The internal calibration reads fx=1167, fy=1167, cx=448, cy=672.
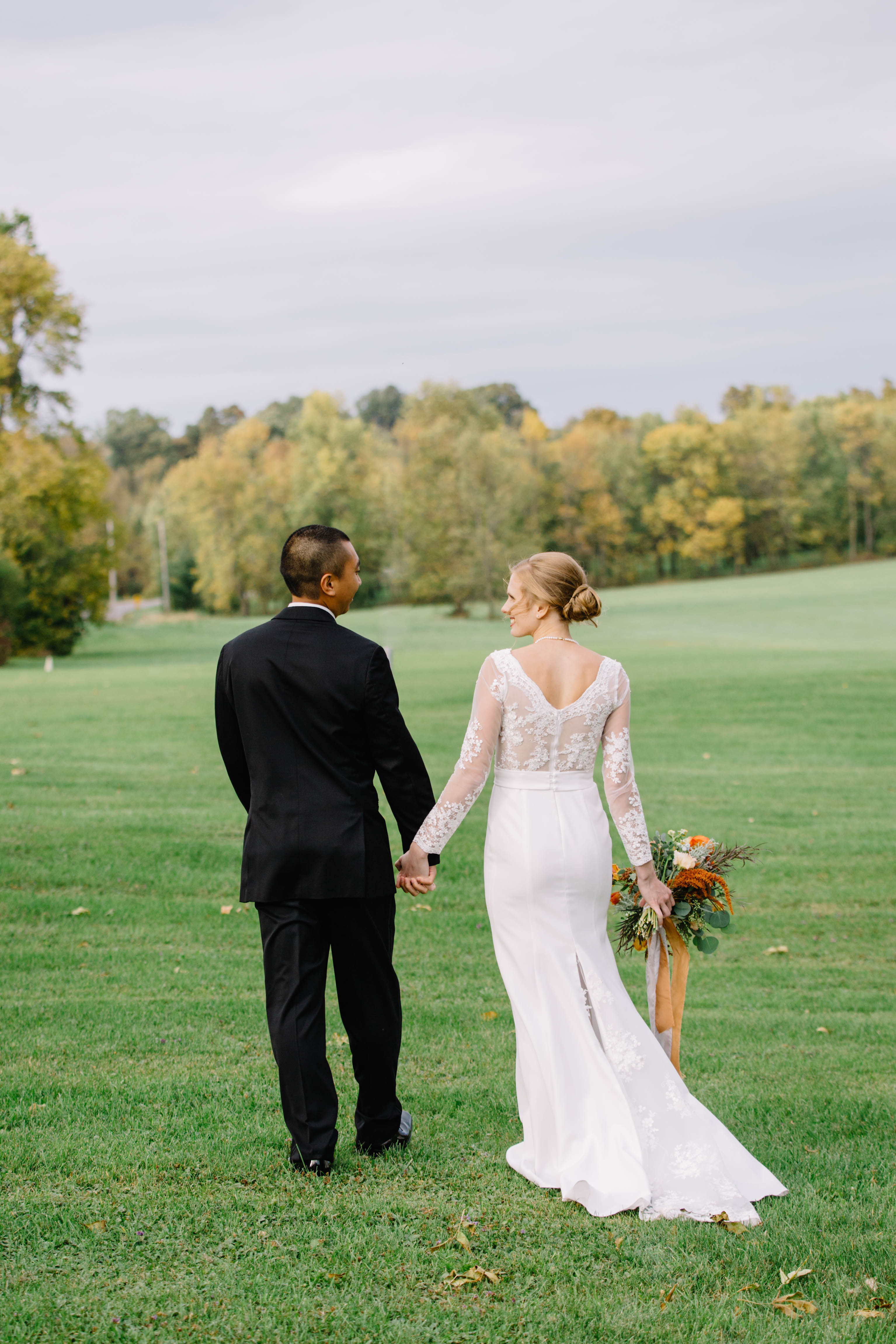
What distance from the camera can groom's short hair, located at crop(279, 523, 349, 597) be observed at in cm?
438

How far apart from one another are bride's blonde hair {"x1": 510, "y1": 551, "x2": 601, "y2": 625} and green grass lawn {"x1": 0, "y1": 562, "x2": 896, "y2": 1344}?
2.15 metres

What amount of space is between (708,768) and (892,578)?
5258cm

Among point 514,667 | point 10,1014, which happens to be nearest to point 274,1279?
point 514,667

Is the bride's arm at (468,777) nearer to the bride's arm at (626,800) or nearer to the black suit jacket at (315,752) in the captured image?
the black suit jacket at (315,752)

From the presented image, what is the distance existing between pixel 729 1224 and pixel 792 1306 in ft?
1.76

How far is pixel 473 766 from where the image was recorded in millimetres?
4465

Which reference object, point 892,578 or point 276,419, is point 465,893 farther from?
point 276,419

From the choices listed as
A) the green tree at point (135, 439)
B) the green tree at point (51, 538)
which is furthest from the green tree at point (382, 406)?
the green tree at point (51, 538)

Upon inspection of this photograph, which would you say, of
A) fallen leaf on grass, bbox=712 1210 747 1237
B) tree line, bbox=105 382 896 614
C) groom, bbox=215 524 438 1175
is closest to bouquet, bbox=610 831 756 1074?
fallen leaf on grass, bbox=712 1210 747 1237

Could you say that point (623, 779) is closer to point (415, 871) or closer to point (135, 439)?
point (415, 871)

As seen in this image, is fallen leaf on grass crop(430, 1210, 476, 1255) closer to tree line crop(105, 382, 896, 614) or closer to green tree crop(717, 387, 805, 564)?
tree line crop(105, 382, 896, 614)

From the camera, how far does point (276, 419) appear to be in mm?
108125

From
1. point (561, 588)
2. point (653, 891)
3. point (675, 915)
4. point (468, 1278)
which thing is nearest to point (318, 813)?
point (561, 588)

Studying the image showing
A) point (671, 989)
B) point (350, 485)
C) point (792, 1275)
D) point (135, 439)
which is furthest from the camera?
point (135, 439)
